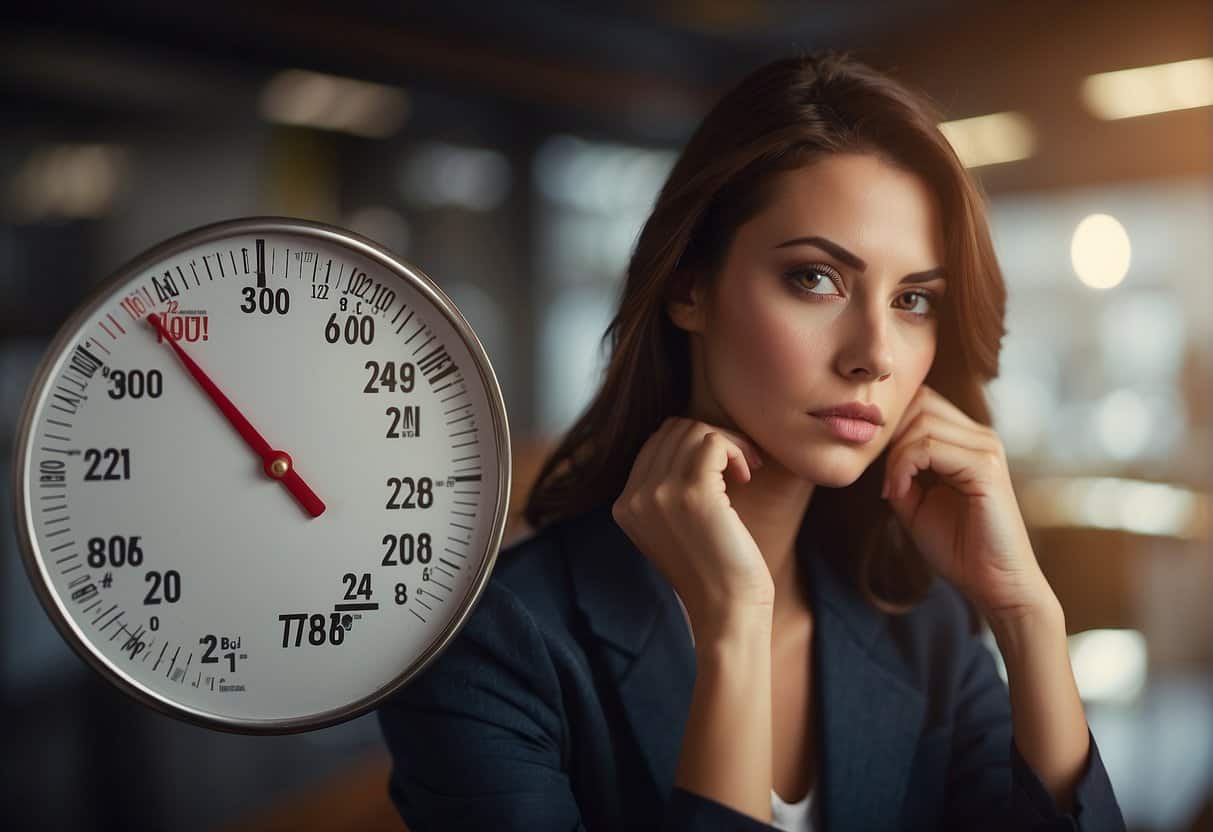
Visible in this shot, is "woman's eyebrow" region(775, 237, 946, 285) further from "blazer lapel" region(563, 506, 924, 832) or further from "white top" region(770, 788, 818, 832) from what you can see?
"white top" region(770, 788, 818, 832)

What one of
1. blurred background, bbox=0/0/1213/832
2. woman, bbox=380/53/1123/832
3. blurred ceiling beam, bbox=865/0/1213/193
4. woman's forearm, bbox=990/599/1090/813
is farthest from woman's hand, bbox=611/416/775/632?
blurred ceiling beam, bbox=865/0/1213/193

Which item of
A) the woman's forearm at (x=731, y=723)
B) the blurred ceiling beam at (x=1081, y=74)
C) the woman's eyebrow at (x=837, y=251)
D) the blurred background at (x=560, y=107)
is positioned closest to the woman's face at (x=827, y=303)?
the woman's eyebrow at (x=837, y=251)

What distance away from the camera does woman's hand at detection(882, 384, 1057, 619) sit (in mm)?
775

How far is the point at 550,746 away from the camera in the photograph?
0.77 m

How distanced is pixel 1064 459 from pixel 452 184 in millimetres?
3468

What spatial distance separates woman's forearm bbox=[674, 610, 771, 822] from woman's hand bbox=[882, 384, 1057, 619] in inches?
8.4

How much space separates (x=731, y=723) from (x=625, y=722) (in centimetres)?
15

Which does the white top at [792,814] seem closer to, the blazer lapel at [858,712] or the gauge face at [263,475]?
the blazer lapel at [858,712]

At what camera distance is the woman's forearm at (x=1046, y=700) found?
0.74m

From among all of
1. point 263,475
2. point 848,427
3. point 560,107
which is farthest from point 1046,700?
point 560,107

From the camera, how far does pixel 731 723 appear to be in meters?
0.67

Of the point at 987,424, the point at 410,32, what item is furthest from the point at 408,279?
the point at 410,32

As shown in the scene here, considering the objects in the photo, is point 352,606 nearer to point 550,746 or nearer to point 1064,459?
point 550,746

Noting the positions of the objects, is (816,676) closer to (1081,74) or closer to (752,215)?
(752,215)
